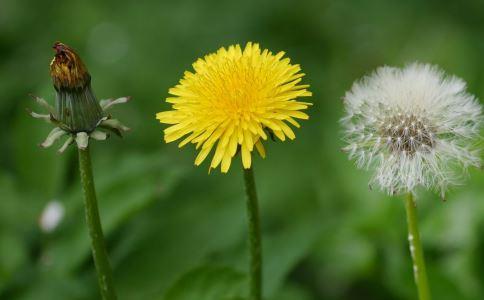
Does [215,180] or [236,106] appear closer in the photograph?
[236,106]

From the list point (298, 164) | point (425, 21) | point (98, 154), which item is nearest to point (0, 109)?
point (98, 154)

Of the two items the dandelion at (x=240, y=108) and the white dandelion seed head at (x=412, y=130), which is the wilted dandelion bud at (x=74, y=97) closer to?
the dandelion at (x=240, y=108)

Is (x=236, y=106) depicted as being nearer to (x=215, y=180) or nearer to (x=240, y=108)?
(x=240, y=108)

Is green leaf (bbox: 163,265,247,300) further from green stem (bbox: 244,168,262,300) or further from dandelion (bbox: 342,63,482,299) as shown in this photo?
dandelion (bbox: 342,63,482,299)

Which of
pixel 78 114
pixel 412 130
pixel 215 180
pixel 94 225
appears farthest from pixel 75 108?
pixel 215 180

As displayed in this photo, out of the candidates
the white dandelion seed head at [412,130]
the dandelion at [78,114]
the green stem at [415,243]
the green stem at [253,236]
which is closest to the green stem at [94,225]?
the dandelion at [78,114]
